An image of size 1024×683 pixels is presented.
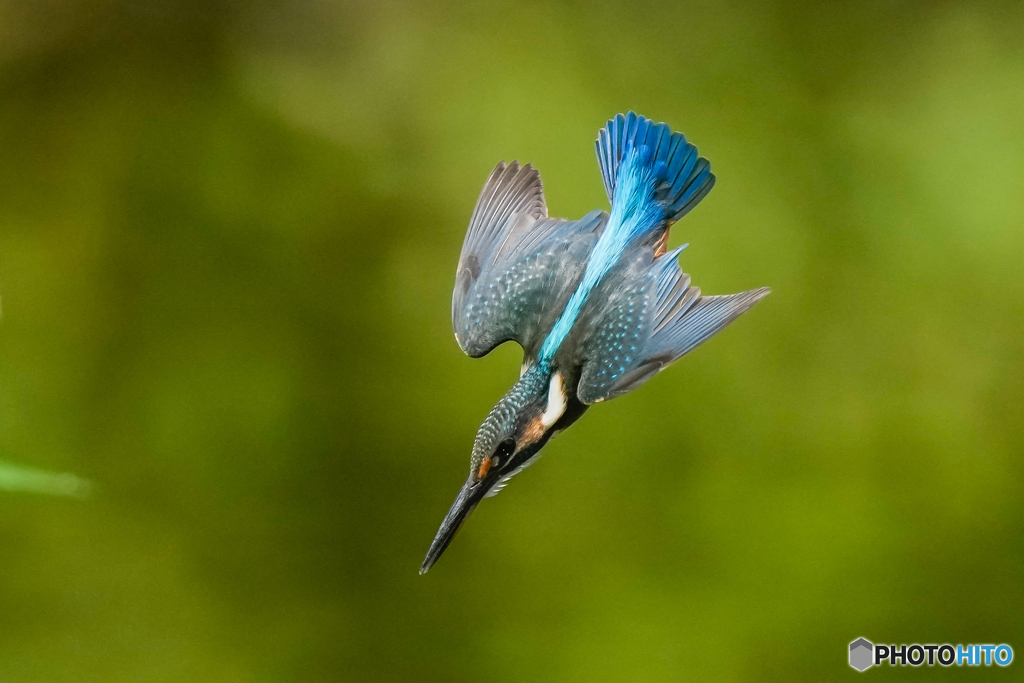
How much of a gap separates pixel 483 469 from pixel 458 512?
0.26 ft

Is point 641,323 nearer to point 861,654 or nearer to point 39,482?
point 861,654

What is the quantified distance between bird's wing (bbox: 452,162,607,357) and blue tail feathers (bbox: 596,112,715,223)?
0.10m

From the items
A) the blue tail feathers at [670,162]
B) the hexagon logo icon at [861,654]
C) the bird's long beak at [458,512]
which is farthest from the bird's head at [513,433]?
the hexagon logo icon at [861,654]

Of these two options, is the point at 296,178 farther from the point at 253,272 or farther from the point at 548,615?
the point at 548,615

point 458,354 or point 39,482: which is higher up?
point 458,354

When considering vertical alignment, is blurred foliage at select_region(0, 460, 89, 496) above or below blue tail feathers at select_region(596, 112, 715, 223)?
below

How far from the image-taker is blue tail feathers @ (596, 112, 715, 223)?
37.9 inches

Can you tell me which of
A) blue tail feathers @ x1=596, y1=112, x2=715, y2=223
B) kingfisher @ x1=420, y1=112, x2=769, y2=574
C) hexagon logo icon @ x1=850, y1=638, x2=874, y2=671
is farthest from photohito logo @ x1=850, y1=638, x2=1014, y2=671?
blue tail feathers @ x1=596, y1=112, x2=715, y2=223

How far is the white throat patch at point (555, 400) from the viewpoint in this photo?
0.96 metres

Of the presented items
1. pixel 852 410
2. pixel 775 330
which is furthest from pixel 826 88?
pixel 852 410

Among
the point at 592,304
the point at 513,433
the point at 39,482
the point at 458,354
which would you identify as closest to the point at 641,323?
the point at 592,304

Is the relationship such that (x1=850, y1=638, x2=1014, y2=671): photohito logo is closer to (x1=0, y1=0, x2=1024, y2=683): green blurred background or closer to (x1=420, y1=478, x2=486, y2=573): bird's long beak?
(x1=0, y1=0, x2=1024, y2=683): green blurred background

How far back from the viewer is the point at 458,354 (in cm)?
129

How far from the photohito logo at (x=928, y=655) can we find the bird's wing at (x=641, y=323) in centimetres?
63
